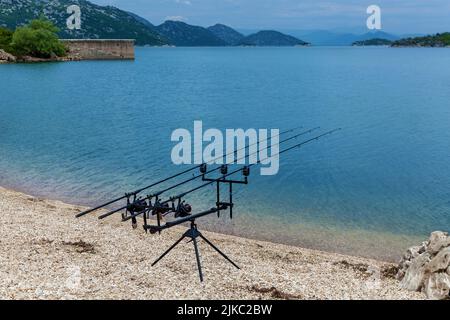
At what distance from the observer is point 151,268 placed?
54.2ft

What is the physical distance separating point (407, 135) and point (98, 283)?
44.3 metres

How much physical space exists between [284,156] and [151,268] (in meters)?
26.6

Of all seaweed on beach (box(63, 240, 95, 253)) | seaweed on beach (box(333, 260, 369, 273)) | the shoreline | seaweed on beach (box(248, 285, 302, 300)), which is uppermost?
seaweed on beach (box(63, 240, 95, 253))

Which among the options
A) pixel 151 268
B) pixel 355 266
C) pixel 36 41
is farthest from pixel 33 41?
pixel 355 266

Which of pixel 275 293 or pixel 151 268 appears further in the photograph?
pixel 151 268

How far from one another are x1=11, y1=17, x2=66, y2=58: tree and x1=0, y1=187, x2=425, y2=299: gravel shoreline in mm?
159706

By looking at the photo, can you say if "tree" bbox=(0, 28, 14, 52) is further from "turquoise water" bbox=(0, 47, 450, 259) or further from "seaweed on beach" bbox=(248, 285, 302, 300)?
"seaweed on beach" bbox=(248, 285, 302, 300)

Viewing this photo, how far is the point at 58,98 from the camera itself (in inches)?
3253

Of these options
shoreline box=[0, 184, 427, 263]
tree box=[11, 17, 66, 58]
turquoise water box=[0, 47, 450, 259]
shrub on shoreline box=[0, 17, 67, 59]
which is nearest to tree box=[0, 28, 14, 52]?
shrub on shoreline box=[0, 17, 67, 59]

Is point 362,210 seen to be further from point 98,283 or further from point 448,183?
point 98,283

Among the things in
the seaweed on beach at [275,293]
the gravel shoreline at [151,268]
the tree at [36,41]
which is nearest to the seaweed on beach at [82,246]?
the gravel shoreline at [151,268]

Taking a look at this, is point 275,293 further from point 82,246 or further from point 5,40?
point 5,40

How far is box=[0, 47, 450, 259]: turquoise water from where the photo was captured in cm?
2695
